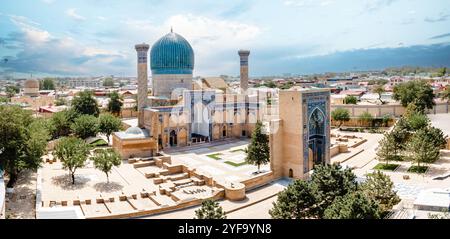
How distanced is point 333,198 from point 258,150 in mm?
5237

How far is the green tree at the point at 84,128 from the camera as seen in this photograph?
21.5 meters

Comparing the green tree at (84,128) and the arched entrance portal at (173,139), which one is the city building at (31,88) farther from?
the arched entrance portal at (173,139)

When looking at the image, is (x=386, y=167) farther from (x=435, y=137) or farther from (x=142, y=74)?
(x=142, y=74)

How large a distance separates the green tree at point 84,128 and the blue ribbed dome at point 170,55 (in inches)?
221

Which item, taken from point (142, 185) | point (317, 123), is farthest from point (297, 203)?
point (142, 185)

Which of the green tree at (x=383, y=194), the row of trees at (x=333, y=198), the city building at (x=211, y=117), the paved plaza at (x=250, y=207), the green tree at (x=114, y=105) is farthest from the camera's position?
the green tree at (x=114, y=105)

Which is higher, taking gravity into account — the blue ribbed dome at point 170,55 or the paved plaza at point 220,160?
the blue ribbed dome at point 170,55

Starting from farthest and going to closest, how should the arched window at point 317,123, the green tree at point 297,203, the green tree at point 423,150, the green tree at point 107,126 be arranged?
the green tree at point 107,126
the green tree at point 423,150
the arched window at point 317,123
the green tree at point 297,203

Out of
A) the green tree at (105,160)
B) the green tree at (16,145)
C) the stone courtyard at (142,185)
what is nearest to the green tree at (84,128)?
the stone courtyard at (142,185)

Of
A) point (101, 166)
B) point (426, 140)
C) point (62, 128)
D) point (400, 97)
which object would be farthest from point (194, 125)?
point (400, 97)

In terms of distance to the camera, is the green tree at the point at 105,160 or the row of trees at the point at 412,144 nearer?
the green tree at the point at 105,160
